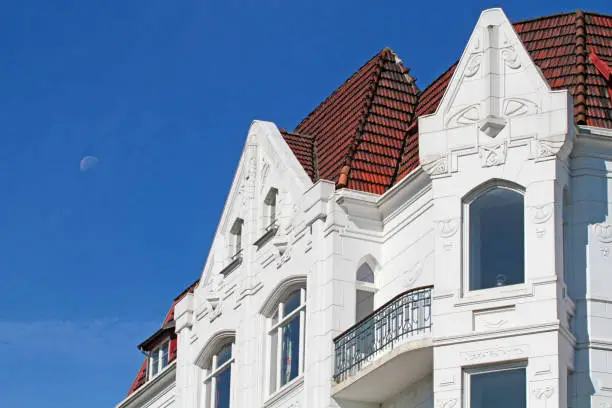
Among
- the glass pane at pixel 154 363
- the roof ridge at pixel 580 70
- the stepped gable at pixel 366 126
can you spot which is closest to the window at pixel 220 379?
the stepped gable at pixel 366 126

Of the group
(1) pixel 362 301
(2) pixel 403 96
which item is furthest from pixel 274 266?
(2) pixel 403 96

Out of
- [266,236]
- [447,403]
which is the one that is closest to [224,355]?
[266,236]

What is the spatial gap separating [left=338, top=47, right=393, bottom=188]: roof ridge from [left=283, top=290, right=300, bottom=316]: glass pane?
258 cm

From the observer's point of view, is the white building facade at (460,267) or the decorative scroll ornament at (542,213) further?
the decorative scroll ornament at (542,213)

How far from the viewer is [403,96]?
37.8m

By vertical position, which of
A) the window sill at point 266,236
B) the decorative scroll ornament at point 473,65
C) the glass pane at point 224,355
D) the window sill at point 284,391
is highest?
the decorative scroll ornament at point 473,65

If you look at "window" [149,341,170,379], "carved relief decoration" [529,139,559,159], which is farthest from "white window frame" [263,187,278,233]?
"window" [149,341,170,379]

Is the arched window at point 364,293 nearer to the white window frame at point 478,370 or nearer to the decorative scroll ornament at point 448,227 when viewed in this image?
the decorative scroll ornament at point 448,227

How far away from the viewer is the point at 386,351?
31266 millimetres

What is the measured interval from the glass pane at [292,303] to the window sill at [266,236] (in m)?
1.71

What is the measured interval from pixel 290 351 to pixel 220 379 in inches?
142

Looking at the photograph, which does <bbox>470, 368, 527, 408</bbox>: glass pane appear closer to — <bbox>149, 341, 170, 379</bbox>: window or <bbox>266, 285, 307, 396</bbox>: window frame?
<bbox>266, 285, 307, 396</bbox>: window frame

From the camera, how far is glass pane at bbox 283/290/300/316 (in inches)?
1378

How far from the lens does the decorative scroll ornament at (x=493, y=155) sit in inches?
1207
